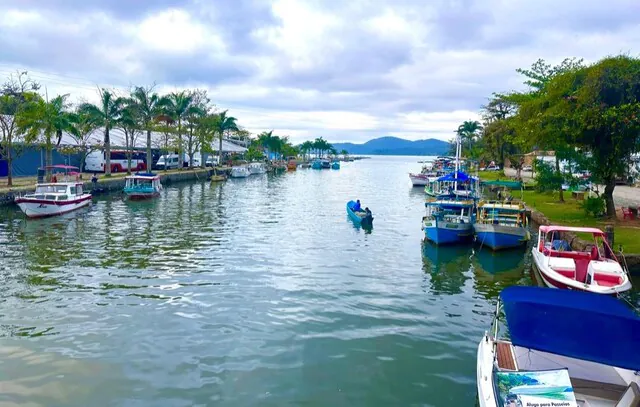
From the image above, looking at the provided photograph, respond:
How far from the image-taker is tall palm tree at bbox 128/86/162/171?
215ft

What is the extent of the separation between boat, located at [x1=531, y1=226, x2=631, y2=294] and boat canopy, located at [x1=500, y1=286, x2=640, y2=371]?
22.2 feet

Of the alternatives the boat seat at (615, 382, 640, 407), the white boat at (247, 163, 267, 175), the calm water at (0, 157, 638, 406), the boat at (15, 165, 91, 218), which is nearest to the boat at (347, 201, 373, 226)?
the calm water at (0, 157, 638, 406)

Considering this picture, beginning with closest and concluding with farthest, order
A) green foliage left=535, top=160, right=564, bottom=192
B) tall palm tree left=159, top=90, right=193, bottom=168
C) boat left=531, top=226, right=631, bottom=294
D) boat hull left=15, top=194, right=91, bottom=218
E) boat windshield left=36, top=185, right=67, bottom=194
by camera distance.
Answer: boat left=531, top=226, right=631, bottom=294
boat hull left=15, top=194, right=91, bottom=218
boat windshield left=36, top=185, right=67, bottom=194
green foliage left=535, top=160, right=564, bottom=192
tall palm tree left=159, top=90, right=193, bottom=168

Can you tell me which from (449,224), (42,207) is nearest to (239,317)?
(449,224)

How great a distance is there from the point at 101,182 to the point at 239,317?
1634 inches

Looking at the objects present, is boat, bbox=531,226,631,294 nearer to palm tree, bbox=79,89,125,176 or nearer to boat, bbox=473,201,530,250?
boat, bbox=473,201,530,250

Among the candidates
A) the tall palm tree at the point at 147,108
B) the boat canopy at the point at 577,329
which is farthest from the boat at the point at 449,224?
the tall palm tree at the point at 147,108

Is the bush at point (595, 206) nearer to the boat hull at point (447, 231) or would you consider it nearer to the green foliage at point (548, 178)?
the green foliage at point (548, 178)

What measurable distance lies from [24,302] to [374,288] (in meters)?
12.0

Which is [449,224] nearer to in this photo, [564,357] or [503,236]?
[503,236]

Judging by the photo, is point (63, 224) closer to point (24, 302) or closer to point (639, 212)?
point (24, 302)

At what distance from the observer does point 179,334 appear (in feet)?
44.5

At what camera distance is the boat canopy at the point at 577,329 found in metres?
8.59

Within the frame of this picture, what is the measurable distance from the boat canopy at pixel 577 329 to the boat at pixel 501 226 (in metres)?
16.1
